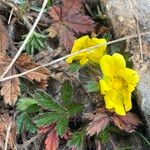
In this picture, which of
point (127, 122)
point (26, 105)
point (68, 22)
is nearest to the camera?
point (127, 122)

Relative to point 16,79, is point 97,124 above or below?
below

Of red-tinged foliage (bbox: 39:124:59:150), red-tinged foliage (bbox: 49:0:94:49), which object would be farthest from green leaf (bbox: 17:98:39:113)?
red-tinged foliage (bbox: 49:0:94:49)

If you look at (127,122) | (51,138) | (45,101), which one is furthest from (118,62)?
(51,138)

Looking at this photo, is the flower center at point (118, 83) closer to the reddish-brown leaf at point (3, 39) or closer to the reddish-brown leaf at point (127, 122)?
the reddish-brown leaf at point (127, 122)

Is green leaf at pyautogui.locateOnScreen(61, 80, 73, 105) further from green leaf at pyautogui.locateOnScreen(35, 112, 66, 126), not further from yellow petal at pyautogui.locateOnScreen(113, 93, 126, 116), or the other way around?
yellow petal at pyautogui.locateOnScreen(113, 93, 126, 116)

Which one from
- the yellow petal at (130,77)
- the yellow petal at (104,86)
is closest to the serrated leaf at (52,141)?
the yellow petal at (104,86)

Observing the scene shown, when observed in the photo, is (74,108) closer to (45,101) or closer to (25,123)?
(45,101)

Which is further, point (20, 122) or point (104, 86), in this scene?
point (20, 122)
